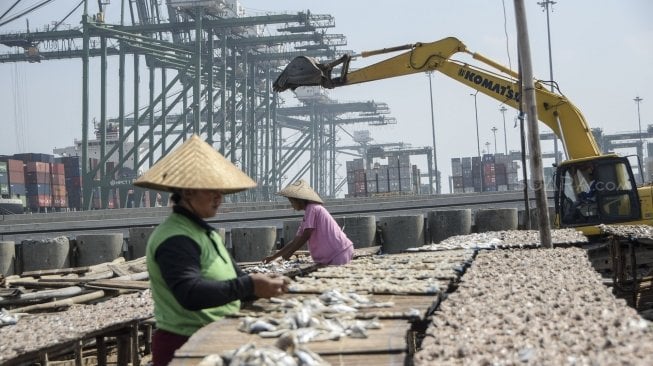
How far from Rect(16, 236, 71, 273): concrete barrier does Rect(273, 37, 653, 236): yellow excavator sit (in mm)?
6466

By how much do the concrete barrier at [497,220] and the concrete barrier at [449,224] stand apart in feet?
0.92

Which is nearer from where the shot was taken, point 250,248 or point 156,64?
point 250,248

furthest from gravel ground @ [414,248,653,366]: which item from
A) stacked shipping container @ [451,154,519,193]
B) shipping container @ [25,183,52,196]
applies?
stacked shipping container @ [451,154,519,193]

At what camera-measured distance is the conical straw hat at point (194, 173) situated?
3.92 metres

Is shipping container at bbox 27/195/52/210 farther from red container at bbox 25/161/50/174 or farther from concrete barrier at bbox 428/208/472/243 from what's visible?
concrete barrier at bbox 428/208/472/243

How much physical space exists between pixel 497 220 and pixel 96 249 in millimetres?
9260

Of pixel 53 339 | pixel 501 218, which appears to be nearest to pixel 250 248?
pixel 501 218

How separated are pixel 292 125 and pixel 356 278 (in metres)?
83.7

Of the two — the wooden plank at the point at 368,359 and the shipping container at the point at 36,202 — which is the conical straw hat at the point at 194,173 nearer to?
the wooden plank at the point at 368,359

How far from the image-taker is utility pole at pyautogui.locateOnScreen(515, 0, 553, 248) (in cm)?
895

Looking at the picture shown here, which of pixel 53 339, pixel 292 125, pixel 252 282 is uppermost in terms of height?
pixel 292 125

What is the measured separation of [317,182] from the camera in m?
87.6

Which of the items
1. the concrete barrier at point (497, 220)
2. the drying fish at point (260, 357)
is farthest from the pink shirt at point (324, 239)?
the concrete barrier at point (497, 220)

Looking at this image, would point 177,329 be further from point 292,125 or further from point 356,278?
point 292,125
